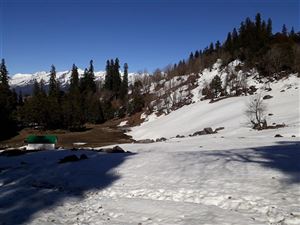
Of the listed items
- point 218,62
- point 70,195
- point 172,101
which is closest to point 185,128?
point 172,101

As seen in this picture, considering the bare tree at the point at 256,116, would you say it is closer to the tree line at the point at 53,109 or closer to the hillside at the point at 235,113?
the hillside at the point at 235,113

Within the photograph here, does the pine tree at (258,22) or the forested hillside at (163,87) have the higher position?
the pine tree at (258,22)

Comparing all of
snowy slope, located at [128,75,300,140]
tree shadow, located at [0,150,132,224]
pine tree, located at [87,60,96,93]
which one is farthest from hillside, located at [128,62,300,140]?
pine tree, located at [87,60,96,93]

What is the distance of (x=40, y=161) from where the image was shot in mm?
23469

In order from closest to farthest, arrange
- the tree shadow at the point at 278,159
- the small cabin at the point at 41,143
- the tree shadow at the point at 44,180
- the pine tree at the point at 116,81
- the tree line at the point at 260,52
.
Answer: the tree shadow at the point at 44,180 < the tree shadow at the point at 278,159 < the small cabin at the point at 41,143 < the tree line at the point at 260,52 < the pine tree at the point at 116,81

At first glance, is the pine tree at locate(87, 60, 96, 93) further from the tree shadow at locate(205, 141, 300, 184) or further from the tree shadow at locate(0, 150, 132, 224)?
the tree shadow at locate(205, 141, 300, 184)

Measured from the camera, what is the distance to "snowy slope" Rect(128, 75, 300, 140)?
54975 millimetres

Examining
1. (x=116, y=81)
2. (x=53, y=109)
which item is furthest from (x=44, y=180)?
(x=116, y=81)

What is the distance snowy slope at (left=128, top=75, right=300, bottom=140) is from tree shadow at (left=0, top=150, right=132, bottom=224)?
101ft

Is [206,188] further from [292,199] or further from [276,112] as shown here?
[276,112]

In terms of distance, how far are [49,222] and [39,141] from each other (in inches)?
1024

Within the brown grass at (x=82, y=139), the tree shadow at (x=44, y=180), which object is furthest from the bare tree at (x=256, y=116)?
the tree shadow at (x=44, y=180)

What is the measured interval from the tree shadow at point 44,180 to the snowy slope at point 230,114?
3082 cm

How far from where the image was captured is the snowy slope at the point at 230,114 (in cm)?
5497
